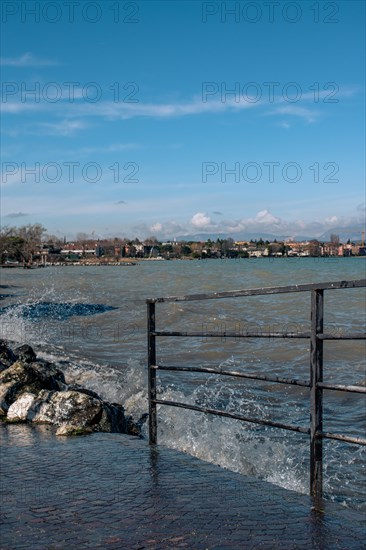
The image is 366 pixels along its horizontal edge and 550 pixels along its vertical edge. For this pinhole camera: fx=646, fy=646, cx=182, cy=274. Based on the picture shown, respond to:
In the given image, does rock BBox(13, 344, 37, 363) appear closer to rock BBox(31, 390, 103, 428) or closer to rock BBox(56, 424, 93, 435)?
rock BBox(31, 390, 103, 428)

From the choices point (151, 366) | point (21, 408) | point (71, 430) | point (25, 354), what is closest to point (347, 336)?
point (151, 366)

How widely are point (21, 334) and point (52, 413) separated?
1370cm

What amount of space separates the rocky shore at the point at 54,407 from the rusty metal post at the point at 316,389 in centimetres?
299

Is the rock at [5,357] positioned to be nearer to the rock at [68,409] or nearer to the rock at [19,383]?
the rock at [19,383]

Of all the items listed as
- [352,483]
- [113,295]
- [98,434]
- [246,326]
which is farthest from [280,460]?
[113,295]

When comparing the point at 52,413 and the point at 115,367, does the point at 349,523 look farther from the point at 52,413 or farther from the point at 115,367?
the point at 115,367

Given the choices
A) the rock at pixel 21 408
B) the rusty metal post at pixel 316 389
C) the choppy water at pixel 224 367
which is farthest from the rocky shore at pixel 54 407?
the rusty metal post at pixel 316 389

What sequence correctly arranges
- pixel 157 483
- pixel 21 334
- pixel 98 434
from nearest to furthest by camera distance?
pixel 157 483, pixel 98 434, pixel 21 334

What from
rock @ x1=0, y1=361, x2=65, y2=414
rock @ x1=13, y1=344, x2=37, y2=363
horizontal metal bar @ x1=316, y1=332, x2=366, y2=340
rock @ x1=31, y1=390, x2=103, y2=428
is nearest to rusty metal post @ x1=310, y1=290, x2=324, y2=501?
horizontal metal bar @ x1=316, y1=332, x2=366, y2=340

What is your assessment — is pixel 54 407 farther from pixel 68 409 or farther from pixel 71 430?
pixel 71 430

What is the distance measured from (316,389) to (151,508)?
1.29 metres

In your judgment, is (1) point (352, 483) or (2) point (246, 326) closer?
(1) point (352, 483)

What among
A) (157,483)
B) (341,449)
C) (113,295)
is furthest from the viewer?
(113,295)

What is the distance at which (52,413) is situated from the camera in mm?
7109
